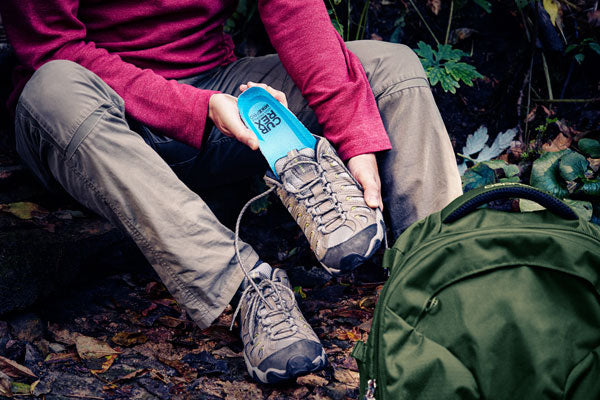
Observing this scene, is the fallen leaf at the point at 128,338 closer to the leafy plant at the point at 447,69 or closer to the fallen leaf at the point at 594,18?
the leafy plant at the point at 447,69

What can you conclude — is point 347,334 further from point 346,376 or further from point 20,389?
point 20,389

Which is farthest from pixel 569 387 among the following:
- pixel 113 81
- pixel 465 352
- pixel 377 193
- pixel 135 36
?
pixel 135 36

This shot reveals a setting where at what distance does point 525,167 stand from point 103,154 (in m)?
2.06

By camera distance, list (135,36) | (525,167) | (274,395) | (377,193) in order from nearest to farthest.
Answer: (274,395), (377,193), (135,36), (525,167)

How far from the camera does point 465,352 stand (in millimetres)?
1048

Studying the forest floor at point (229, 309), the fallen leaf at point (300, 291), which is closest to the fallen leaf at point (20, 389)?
the forest floor at point (229, 309)

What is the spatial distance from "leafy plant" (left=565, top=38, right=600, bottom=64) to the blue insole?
1797 mm

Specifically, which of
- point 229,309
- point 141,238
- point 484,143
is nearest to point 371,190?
point 141,238

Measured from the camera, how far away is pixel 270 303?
1475mm

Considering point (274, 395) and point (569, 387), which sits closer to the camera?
point (569, 387)

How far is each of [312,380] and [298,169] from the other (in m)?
0.65

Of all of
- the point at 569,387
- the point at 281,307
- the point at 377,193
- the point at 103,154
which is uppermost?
the point at 103,154

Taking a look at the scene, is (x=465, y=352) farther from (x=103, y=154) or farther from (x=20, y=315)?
(x=20, y=315)

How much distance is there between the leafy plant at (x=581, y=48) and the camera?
241 centimetres
